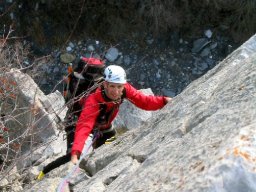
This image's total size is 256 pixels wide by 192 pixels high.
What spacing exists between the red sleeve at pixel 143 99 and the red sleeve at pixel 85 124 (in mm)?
447

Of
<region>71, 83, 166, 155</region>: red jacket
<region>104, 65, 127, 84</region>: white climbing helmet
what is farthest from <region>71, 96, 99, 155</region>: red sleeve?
<region>104, 65, 127, 84</region>: white climbing helmet

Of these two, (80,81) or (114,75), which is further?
(80,81)

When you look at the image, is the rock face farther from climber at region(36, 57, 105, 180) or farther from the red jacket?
climber at region(36, 57, 105, 180)

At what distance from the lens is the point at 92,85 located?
4.98 m

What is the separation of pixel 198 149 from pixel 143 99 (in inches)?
99.9

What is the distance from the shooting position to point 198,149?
6.80 ft

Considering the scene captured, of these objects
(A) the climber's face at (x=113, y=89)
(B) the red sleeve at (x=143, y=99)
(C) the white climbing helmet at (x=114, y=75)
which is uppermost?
(C) the white climbing helmet at (x=114, y=75)

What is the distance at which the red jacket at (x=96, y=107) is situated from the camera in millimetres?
4027

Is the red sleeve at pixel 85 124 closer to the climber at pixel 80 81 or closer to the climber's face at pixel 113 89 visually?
the climber's face at pixel 113 89

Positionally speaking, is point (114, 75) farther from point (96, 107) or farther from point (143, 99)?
point (143, 99)

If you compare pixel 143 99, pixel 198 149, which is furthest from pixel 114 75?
pixel 198 149

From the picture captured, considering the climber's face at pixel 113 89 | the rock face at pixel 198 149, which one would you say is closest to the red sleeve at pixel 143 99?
the climber's face at pixel 113 89

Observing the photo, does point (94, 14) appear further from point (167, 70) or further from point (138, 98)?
point (138, 98)

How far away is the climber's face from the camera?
14.0ft
